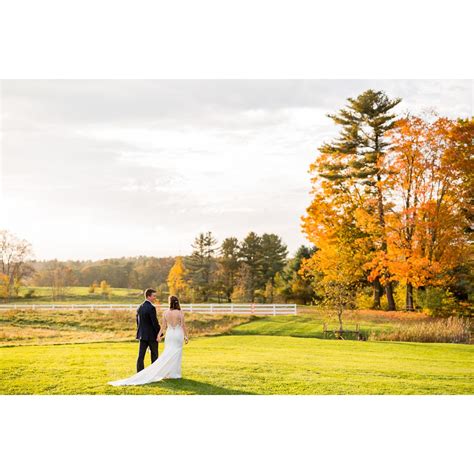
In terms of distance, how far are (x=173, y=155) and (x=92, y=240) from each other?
87.6 inches

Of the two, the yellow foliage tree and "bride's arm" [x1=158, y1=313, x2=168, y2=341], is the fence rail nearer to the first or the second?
the yellow foliage tree

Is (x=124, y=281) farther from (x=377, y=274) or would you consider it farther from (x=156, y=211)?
(x=377, y=274)

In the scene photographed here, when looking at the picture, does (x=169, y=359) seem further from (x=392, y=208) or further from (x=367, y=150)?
(x=367, y=150)

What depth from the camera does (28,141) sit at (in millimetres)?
11828

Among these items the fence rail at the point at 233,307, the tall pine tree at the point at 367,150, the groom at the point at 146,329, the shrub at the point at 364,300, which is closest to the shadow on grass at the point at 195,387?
the groom at the point at 146,329

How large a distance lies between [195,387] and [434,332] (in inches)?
186

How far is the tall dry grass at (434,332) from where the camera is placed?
11602 millimetres

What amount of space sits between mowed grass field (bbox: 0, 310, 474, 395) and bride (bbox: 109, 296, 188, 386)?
0.56 ft

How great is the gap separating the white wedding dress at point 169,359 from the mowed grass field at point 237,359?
166 millimetres

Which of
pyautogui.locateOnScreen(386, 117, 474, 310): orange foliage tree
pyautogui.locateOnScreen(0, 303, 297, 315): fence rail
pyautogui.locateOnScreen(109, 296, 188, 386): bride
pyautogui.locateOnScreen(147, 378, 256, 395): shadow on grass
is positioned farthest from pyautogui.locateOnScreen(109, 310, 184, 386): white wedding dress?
pyautogui.locateOnScreen(386, 117, 474, 310): orange foliage tree

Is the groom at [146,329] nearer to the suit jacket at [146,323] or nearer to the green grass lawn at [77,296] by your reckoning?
the suit jacket at [146,323]

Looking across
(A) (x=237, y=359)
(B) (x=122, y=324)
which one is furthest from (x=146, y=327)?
(B) (x=122, y=324)

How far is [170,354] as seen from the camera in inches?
383
